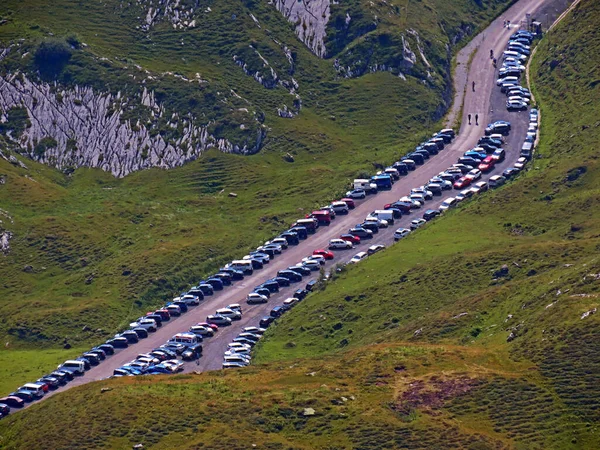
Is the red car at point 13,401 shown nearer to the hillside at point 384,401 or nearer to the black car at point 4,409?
the black car at point 4,409

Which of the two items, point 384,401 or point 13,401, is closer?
point 384,401

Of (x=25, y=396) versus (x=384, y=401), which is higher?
(x=384, y=401)

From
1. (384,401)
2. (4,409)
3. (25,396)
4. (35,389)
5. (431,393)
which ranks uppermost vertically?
(431,393)

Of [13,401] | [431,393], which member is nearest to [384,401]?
[431,393]

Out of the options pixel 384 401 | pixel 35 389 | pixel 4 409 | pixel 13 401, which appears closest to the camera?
pixel 384 401

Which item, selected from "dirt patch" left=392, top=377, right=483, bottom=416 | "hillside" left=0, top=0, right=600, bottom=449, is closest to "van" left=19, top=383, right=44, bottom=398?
"hillside" left=0, top=0, right=600, bottom=449

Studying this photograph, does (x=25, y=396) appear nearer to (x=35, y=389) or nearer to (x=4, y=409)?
(x=35, y=389)

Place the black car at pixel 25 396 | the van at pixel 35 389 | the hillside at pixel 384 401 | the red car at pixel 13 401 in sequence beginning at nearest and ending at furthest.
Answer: the hillside at pixel 384 401 → the red car at pixel 13 401 → the black car at pixel 25 396 → the van at pixel 35 389

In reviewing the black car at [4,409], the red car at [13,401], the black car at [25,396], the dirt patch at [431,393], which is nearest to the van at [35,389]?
the black car at [25,396]
